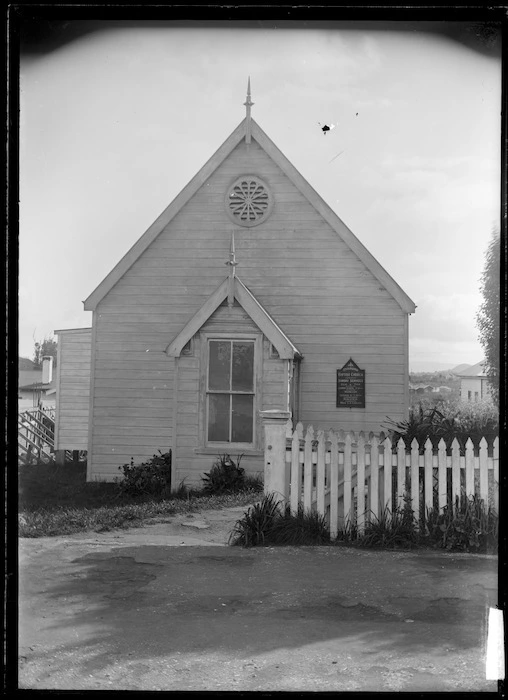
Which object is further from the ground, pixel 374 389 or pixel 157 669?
pixel 374 389

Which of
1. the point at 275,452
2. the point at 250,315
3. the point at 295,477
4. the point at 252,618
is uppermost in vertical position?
the point at 250,315

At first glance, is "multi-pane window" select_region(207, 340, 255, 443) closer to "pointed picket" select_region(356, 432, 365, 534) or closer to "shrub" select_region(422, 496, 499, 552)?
"pointed picket" select_region(356, 432, 365, 534)

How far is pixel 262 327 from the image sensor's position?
9.98 metres

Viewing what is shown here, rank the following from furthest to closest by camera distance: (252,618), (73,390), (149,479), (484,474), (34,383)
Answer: (73,390) < (149,479) < (34,383) < (484,474) < (252,618)

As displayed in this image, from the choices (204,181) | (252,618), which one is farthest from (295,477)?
Result: (204,181)

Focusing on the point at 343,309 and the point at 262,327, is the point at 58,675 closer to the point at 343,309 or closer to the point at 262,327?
the point at 262,327

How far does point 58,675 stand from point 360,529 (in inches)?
150

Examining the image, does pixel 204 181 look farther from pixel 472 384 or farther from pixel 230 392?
pixel 472 384

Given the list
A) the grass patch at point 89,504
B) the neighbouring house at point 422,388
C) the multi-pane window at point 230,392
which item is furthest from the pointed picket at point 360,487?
the neighbouring house at point 422,388

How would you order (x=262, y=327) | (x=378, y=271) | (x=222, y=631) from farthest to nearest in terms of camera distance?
(x=378, y=271), (x=262, y=327), (x=222, y=631)

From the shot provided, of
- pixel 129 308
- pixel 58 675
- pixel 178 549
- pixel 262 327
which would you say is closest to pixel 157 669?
pixel 58 675

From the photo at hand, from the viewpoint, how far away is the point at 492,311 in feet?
16.3

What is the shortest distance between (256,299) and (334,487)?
5.38 m

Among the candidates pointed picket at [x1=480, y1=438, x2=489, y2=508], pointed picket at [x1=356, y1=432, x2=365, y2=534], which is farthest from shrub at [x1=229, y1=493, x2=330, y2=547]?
pointed picket at [x1=480, y1=438, x2=489, y2=508]
